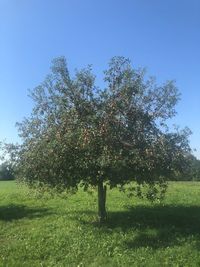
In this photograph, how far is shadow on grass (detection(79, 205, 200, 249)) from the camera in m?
20.3

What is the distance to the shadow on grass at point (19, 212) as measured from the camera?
26791 mm

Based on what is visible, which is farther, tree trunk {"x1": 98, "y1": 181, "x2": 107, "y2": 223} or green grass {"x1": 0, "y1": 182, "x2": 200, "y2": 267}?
tree trunk {"x1": 98, "y1": 181, "x2": 107, "y2": 223}

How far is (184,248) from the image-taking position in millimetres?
19125

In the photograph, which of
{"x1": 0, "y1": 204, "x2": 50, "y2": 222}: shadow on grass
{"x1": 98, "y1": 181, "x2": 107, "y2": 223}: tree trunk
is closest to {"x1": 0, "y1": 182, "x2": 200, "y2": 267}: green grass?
{"x1": 0, "y1": 204, "x2": 50, "y2": 222}: shadow on grass

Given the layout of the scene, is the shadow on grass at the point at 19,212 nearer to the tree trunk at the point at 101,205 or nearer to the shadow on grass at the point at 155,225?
the tree trunk at the point at 101,205

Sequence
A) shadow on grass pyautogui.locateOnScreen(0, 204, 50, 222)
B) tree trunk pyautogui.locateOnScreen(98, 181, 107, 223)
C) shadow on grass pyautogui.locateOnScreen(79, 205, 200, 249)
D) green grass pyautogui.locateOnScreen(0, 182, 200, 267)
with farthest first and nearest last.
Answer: shadow on grass pyautogui.locateOnScreen(0, 204, 50, 222) → tree trunk pyautogui.locateOnScreen(98, 181, 107, 223) → shadow on grass pyautogui.locateOnScreen(79, 205, 200, 249) → green grass pyautogui.locateOnScreen(0, 182, 200, 267)

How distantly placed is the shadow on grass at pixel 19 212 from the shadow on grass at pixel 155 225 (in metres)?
4.77

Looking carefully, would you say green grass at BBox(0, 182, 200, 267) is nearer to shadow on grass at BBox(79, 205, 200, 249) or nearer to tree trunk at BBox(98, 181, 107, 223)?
shadow on grass at BBox(79, 205, 200, 249)

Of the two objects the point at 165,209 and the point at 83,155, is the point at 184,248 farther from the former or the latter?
the point at 165,209

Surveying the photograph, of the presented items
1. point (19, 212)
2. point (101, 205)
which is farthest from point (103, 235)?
point (19, 212)

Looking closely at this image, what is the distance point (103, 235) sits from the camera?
21.0 m

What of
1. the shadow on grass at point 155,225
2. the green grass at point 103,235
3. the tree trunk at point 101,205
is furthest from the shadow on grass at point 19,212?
the shadow on grass at point 155,225

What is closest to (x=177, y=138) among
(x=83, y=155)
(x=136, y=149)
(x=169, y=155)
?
(x=169, y=155)

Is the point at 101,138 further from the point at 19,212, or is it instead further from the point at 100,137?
the point at 19,212
